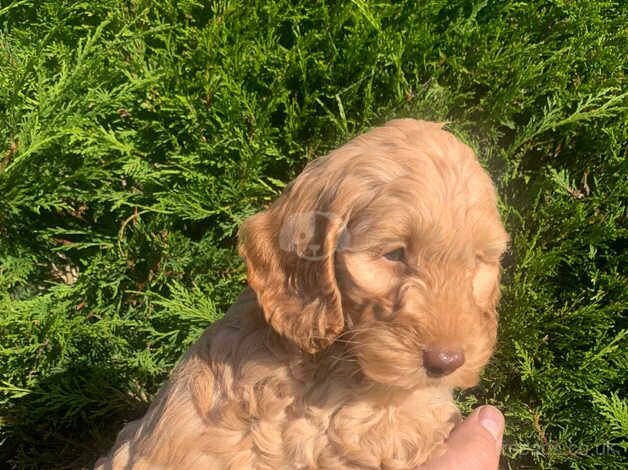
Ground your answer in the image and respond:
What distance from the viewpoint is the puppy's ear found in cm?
184

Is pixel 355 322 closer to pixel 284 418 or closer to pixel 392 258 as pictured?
pixel 392 258

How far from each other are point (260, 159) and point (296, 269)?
1.06 metres

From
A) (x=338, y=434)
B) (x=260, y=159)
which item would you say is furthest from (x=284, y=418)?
(x=260, y=159)

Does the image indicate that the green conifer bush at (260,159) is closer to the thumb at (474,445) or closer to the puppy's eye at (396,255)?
the thumb at (474,445)

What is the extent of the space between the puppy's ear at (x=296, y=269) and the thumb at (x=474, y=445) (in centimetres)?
63

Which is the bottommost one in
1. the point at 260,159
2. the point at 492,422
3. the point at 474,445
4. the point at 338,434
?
the point at 492,422

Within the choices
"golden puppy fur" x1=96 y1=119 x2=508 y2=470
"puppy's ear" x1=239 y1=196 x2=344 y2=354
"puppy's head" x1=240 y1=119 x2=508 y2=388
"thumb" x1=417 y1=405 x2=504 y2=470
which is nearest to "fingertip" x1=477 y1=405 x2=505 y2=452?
"thumb" x1=417 y1=405 x2=504 y2=470

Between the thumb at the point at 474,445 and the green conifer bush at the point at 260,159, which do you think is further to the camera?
the green conifer bush at the point at 260,159

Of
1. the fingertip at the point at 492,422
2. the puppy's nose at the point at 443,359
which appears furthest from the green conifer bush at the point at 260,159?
the puppy's nose at the point at 443,359

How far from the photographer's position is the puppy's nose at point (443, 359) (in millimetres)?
1662

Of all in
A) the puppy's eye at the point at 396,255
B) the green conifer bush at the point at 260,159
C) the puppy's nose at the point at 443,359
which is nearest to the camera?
the puppy's nose at the point at 443,359

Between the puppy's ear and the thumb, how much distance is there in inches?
24.6

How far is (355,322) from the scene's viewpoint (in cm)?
183

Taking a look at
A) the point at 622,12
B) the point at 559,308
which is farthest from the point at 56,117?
the point at 622,12
